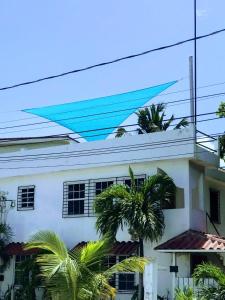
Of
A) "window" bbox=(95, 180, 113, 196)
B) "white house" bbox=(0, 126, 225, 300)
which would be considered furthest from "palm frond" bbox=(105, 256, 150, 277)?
"window" bbox=(95, 180, 113, 196)

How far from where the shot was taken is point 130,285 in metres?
19.7

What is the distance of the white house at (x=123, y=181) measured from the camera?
18.8 meters

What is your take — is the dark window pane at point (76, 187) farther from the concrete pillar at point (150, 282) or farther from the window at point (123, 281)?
the concrete pillar at point (150, 282)

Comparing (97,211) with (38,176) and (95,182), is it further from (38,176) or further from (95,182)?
(38,176)

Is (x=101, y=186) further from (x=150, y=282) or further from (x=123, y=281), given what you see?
(x=150, y=282)

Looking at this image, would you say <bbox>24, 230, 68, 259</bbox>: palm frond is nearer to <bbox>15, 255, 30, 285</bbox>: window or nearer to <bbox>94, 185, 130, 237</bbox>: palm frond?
<bbox>94, 185, 130, 237</bbox>: palm frond

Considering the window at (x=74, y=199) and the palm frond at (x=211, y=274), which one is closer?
the palm frond at (x=211, y=274)

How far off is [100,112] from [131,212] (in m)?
4.56

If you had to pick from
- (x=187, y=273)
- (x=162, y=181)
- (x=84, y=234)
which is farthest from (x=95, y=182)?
(x=187, y=273)

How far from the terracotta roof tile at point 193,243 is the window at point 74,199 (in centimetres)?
442

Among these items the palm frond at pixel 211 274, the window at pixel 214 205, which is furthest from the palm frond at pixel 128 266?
the window at pixel 214 205

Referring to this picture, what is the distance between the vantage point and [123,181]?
67.9 feet

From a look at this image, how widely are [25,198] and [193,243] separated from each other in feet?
26.8

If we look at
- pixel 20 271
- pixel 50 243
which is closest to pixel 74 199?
pixel 20 271
